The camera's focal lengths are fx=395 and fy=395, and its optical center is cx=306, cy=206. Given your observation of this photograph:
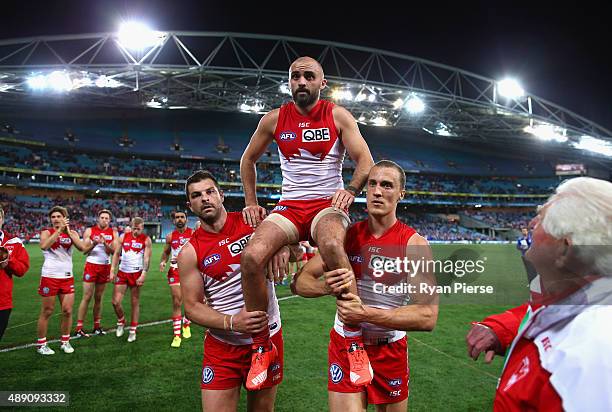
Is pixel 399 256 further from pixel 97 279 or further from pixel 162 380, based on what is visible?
pixel 97 279

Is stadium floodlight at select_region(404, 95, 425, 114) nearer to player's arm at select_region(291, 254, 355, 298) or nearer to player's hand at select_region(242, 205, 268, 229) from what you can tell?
player's hand at select_region(242, 205, 268, 229)

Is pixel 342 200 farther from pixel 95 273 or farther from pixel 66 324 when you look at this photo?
pixel 95 273

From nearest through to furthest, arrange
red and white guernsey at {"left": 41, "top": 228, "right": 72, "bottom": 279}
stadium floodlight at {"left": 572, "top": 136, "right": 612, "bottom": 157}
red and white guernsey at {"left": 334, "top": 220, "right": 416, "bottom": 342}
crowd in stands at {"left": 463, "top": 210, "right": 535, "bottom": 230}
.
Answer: red and white guernsey at {"left": 334, "top": 220, "right": 416, "bottom": 342} < red and white guernsey at {"left": 41, "top": 228, "right": 72, "bottom": 279} < stadium floodlight at {"left": 572, "top": 136, "right": 612, "bottom": 157} < crowd in stands at {"left": 463, "top": 210, "right": 535, "bottom": 230}

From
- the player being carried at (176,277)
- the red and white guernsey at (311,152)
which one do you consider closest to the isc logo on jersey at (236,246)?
the red and white guernsey at (311,152)

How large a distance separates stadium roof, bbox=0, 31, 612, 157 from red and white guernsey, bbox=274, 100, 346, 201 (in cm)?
2307

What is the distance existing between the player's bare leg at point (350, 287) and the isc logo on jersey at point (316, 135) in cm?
91

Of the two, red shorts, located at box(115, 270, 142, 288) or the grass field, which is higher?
red shorts, located at box(115, 270, 142, 288)

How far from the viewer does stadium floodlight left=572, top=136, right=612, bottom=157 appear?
4378 cm

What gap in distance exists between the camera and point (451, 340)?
26.9 feet

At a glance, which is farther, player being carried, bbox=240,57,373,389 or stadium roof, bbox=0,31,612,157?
stadium roof, bbox=0,31,612,157

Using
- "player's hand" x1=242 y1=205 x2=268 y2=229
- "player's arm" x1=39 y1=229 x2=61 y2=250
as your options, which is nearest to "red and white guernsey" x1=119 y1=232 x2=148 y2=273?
"player's arm" x1=39 y1=229 x2=61 y2=250

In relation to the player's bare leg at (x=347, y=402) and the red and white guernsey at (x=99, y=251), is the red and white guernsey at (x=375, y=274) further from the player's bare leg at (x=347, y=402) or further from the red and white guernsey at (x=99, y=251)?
the red and white guernsey at (x=99, y=251)

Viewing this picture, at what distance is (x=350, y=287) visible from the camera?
9.54 feet

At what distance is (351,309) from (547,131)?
47411mm
